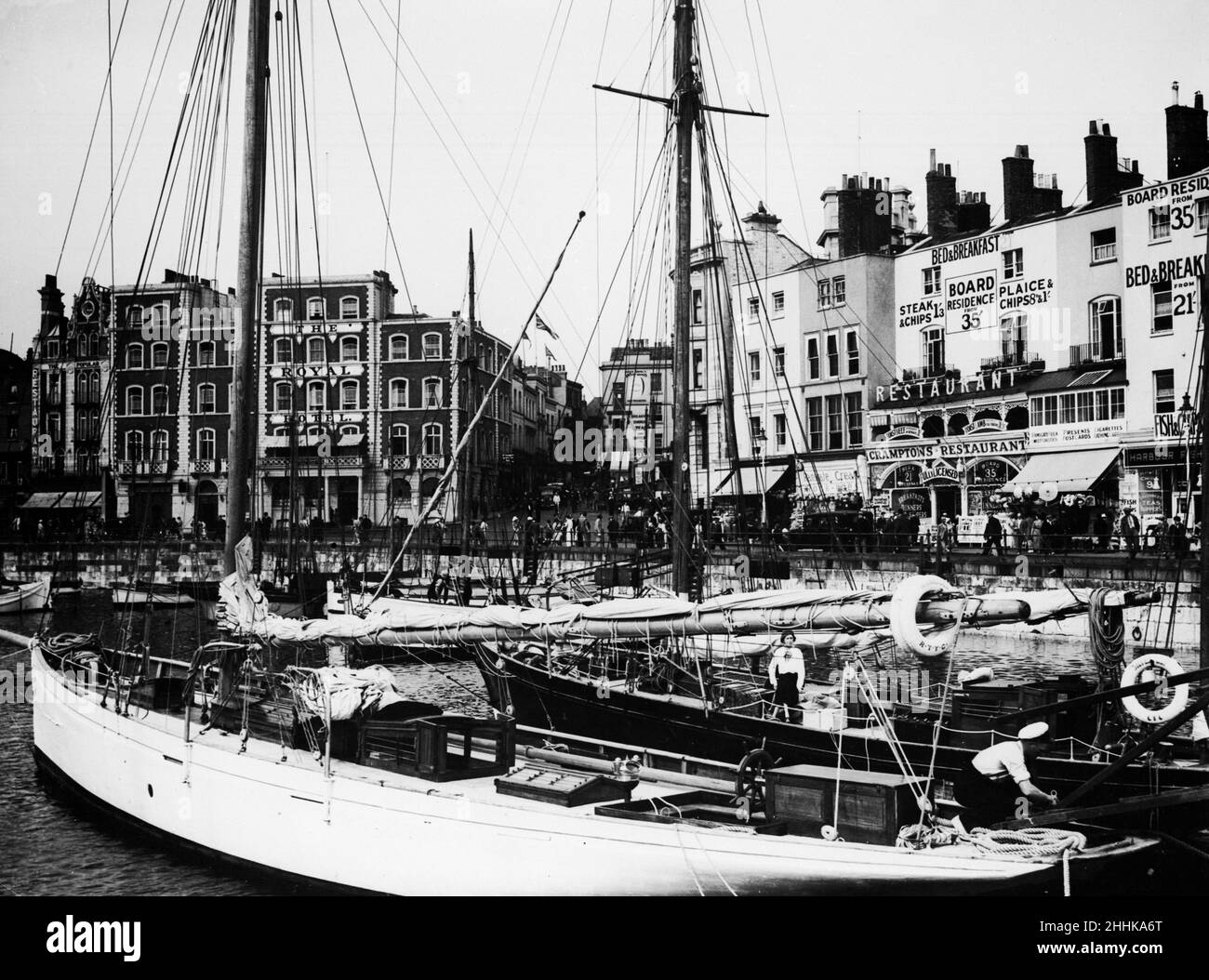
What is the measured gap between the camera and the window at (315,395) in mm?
38594

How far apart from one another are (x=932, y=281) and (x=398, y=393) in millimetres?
18537

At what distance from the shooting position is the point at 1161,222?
2250 cm

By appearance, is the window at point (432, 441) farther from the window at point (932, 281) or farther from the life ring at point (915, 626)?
the life ring at point (915, 626)

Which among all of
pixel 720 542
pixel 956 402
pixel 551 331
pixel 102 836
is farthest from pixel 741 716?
pixel 956 402

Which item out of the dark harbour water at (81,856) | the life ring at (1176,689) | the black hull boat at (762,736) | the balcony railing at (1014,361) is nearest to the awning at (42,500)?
the dark harbour water at (81,856)

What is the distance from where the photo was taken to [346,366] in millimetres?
38031

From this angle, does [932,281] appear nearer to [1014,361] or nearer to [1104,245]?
[1014,361]

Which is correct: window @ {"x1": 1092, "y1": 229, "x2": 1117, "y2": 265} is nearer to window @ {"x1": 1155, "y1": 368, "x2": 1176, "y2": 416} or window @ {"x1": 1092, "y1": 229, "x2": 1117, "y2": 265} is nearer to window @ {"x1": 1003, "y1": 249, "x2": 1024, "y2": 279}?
window @ {"x1": 1003, "y1": 249, "x2": 1024, "y2": 279}

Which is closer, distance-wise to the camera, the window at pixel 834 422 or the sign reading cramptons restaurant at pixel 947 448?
the sign reading cramptons restaurant at pixel 947 448

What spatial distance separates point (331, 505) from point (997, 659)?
24.3 metres

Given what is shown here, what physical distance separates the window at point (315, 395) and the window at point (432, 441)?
13.4ft

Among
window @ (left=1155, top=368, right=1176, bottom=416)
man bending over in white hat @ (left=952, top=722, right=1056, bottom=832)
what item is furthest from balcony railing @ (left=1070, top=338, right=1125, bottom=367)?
man bending over in white hat @ (left=952, top=722, right=1056, bottom=832)

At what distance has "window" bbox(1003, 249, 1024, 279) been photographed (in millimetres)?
30766

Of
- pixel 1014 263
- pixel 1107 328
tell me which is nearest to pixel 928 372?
pixel 1014 263
